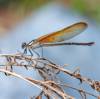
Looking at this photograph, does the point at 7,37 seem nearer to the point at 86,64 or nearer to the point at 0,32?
the point at 0,32

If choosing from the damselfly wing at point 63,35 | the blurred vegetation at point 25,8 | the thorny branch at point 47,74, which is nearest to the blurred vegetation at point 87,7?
the blurred vegetation at point 25,8

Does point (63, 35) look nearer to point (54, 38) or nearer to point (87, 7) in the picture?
point (54, 38)

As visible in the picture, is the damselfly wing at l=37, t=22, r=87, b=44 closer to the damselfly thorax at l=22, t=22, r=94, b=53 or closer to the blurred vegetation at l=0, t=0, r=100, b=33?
the damselfly thorax at l=22, t=22, r=94, b=53

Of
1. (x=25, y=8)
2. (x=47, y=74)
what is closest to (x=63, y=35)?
(x=47, y=74)

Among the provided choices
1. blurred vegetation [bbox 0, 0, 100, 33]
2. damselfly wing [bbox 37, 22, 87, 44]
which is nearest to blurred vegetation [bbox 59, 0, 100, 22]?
blurred vegetation [bbox 0, 0, 100, 33]

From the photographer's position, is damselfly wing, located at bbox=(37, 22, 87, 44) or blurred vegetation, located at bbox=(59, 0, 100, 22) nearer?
damselfly wing, located at bbox=(37, 22, 87, 44)

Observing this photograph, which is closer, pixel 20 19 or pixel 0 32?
pixel 0 32

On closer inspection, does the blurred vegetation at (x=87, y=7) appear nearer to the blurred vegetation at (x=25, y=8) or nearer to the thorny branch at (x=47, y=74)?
the blurred vegetation at (x=25, y=8)

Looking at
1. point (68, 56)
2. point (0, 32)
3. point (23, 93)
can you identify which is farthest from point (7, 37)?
point (23, 93)
